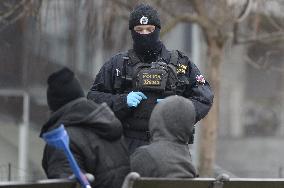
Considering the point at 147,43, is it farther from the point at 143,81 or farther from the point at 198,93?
the point at 198,93

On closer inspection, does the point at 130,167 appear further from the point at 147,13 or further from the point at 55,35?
the point at 55,35

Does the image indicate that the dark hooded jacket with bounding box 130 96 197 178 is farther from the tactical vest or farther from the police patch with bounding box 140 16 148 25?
the police patch with bounding box 140 16 148 25

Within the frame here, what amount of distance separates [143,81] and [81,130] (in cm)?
126

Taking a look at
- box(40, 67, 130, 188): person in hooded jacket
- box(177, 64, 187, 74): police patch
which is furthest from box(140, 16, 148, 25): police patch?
box(40, 67, 130, 188): person in hooded jacket

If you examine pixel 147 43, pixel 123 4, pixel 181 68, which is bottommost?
pixel 181 68

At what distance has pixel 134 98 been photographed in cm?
543

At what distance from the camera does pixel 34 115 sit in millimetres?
13273

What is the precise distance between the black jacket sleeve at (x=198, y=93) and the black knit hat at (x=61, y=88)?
1.50 m

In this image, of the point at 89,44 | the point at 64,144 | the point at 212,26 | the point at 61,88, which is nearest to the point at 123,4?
the point at 212,26

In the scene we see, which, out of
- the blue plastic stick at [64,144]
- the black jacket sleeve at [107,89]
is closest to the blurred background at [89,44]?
the black jacket sleeve at [107,89]

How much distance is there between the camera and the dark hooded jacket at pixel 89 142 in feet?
13.9

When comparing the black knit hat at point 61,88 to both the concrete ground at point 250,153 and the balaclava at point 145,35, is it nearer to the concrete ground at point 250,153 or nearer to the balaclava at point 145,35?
the balaclava at point 145,35

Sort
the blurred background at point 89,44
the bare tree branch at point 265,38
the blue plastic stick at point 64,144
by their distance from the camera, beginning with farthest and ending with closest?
the bare tree branch at point 265,38, the blurred background at point 89,44, the blue plastic stick at point 64,144

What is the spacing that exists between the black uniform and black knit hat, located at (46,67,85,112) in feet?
3.80
